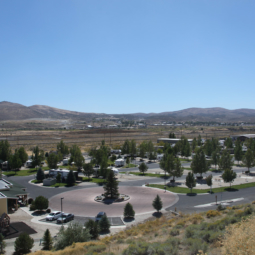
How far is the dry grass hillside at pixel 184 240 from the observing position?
27.5 ft

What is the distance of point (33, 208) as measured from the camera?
26656 millimetres

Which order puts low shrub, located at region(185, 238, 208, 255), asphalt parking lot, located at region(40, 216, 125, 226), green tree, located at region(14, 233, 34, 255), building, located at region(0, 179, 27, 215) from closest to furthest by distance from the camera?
1. low shrub, located at region(185, 238, 208, 255)
2. green tree, located at region(14, 233, 34, 255)
3. asphalt parking lot, located at region(40, 216, 125, 226)
4. building, located at region(0, 179, 27, 215)

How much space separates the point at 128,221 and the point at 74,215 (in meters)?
5.73

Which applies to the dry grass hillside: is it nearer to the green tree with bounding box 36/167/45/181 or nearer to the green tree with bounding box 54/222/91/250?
the green tree with bounding box 54/222/91/250

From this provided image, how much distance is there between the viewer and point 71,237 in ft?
55.2

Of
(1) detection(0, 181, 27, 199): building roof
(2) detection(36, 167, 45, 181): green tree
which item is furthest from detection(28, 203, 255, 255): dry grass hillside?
(2) detection(36, 167, 45, 181): green tree

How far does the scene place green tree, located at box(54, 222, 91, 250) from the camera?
650 inches

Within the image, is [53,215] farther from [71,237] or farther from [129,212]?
[71,237]

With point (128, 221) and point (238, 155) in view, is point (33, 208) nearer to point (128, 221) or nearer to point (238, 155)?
point (128, 221)

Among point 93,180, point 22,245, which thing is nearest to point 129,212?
point 22,245

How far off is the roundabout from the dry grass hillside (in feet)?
23.5

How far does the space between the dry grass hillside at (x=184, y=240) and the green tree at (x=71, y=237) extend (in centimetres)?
139

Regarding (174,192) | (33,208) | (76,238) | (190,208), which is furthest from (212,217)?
(33,208)

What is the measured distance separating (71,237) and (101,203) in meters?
12.6
